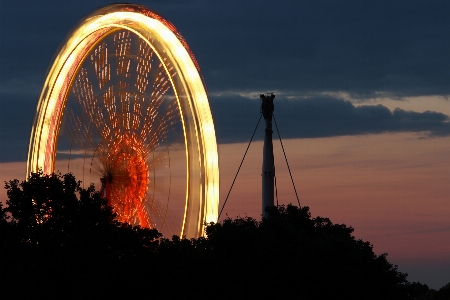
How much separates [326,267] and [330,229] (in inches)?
545

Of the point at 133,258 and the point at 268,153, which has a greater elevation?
the point at 268,153

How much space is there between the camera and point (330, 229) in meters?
62.6

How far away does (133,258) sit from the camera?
46.6 metres

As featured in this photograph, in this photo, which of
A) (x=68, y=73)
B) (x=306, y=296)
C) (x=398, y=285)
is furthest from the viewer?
(x=398, y=285)

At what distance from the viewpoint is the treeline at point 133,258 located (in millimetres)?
45031

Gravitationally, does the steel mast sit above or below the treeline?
above

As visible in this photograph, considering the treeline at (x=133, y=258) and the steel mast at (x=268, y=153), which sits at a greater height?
the steel mast at (x=268, y=153)

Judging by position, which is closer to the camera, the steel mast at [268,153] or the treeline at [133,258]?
the treeline at [133,258]

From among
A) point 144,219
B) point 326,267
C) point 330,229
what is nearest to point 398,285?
point 330,229

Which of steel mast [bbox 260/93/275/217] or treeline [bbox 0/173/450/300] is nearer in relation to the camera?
treeline [bbox 0/173/450/300]

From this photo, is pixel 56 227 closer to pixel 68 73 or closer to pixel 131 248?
pixel 131 248

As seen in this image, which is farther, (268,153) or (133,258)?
(268,153)

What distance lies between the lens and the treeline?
148 ft

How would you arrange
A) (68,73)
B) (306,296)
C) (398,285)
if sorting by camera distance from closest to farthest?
(306,296), (68,73), (398,285)
